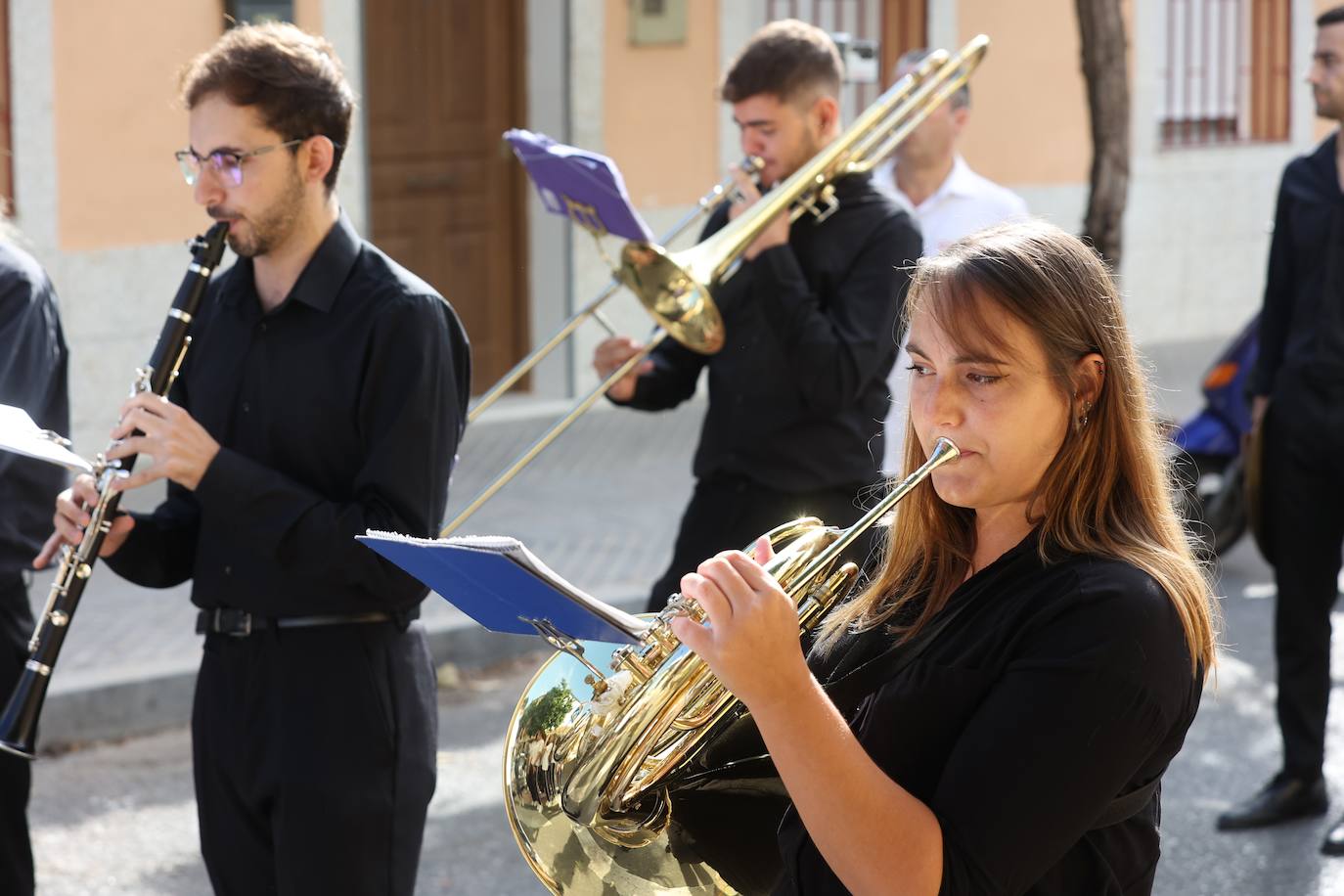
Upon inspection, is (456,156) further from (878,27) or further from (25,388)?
(25,388)

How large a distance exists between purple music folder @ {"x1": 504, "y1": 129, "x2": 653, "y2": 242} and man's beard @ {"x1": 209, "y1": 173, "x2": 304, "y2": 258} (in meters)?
0.70

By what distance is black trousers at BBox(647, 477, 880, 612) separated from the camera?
4172 mm

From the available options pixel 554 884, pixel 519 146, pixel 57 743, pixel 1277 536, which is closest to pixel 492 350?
pixel 57 743

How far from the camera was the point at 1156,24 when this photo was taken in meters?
12.7

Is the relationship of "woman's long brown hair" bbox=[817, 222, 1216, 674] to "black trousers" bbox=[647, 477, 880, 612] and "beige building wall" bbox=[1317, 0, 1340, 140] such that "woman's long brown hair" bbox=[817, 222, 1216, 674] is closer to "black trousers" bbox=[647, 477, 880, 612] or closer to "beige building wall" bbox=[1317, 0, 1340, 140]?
"black trousers" bbox=[647, 477, 880, 612]

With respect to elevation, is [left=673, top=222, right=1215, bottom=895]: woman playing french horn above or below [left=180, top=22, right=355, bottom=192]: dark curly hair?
below

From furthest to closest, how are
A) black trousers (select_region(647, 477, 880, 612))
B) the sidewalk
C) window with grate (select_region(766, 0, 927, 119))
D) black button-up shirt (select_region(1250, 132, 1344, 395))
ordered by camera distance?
1. window with grate (select_region(766, 0, 927, 119))
2. the sidewalk
3. black button-up shirt (select_region(1250, 132, 1344, 395))
4. black trousers (select_region(647, 477, 880, 612))

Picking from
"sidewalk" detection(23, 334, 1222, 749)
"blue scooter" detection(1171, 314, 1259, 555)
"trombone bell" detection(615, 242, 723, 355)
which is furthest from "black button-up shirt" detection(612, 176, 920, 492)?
"blue scooter" detection(1171, 314, 1259, 555)

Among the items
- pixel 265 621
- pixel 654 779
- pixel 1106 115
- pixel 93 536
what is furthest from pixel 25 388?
pixel 1106 115

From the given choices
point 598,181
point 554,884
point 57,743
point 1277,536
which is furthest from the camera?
point 57,743

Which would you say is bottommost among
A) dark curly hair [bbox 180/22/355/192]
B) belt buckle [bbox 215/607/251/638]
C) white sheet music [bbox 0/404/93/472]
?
belt buckle [bbox 215/607/251/638]

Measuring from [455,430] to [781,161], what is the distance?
1.60 metres

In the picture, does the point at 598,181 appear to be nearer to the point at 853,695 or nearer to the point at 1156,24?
the point at 853,695

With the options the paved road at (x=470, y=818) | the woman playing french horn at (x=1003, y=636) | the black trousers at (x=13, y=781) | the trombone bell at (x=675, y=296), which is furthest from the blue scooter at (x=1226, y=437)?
the woman playing french horn at (x=1003, y=636)
